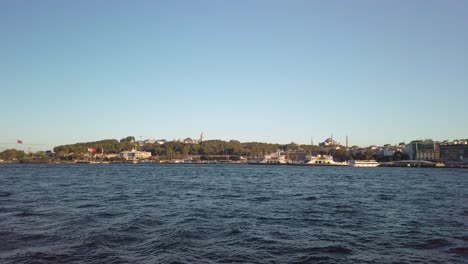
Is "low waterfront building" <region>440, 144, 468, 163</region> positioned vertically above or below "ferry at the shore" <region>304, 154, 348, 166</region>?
above

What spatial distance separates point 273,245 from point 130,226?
22.8ft

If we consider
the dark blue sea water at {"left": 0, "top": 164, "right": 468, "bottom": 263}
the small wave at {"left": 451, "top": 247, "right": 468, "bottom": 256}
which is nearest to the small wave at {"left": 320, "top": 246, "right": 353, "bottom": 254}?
the dark blue sea water at {"left": 0, "top": 164, "right": 468, "bottom": 263}

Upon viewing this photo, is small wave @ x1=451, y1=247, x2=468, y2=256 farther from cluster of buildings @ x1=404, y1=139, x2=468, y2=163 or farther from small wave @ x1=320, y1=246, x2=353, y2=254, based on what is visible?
cluster of buildings @ x1=404, y1=139, x2=468, y2=163

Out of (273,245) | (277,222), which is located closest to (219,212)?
(277,222)

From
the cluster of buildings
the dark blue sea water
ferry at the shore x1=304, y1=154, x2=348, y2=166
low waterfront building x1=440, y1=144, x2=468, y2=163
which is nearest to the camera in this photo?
the dark blue sea water

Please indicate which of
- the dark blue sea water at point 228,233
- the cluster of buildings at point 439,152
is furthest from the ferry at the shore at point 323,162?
the dark blue sea water at point 228,233

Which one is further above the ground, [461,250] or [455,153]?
[455,153]

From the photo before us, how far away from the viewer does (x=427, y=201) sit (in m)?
30.8

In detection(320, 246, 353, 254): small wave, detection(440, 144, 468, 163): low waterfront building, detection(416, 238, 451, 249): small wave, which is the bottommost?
detection(416, 238, 451, 249): small wave

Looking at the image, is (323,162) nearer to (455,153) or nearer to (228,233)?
(455,153)

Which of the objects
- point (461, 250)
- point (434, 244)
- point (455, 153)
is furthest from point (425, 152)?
point (461, 250)

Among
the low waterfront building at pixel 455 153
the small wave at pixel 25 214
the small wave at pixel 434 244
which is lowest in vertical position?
the small wave at pixel 434 244

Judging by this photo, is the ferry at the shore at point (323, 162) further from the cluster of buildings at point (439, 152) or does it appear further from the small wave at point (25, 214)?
the small wave at point (25, 214)

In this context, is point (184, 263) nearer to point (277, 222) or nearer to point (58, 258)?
point (58, 258)
